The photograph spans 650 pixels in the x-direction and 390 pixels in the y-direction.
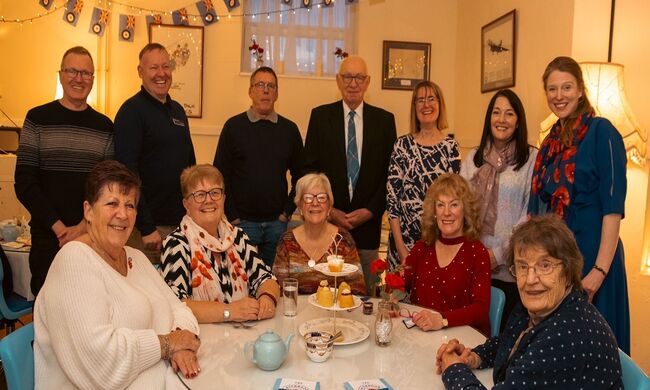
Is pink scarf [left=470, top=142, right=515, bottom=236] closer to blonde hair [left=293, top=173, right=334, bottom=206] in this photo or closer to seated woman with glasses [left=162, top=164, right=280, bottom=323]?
blonde hair [left=293, top=173, right=334, bottom=206]

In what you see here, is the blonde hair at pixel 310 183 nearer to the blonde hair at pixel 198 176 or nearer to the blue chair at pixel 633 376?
the blonde hair at pixel 198 176

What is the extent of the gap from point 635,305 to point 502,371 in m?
2.35

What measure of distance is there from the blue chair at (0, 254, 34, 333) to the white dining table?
1.86 metres

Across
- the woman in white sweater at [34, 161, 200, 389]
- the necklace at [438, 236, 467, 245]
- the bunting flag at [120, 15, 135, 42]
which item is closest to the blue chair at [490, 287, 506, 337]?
the necklace at [438, 236, 467, 245]

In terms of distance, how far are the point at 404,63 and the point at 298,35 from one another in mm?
1151

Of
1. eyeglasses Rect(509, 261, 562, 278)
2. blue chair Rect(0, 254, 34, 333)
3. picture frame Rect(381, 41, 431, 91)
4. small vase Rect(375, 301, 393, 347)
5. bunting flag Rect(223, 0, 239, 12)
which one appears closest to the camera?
eyeglasses Rect(509, 261, 562, 278)

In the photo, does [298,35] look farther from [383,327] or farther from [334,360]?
[334,360]

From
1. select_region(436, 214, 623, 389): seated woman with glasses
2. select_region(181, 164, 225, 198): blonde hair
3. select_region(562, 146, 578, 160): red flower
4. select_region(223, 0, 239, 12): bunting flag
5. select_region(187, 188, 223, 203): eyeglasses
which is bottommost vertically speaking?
select_region(436, 214, 623, 389): seated woman with glasses

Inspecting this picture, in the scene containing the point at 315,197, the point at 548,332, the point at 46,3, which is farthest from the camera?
the point at 46,3

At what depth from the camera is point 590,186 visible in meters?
2.21

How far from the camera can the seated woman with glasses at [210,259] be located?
6.95 feet

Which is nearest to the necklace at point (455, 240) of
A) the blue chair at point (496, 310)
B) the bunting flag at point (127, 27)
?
the blue chair at point (496, 310)

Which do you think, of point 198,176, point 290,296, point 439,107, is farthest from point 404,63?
point 290,296

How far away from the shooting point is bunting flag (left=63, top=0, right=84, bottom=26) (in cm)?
519
